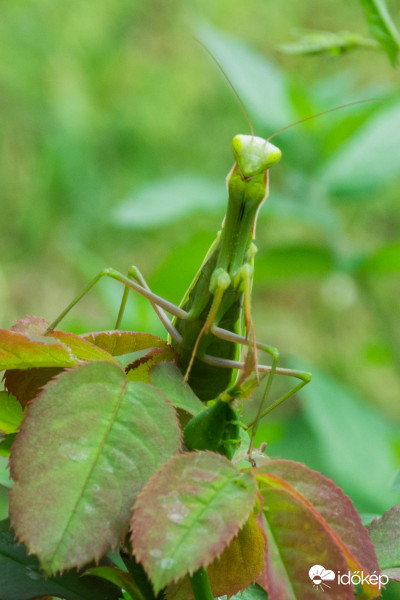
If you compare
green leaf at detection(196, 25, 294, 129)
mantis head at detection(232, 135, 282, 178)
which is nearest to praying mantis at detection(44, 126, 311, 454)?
mantis head at detection(232, 135, 282, 178)

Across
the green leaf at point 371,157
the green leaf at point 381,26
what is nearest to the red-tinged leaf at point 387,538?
the green leaf at point 381,26

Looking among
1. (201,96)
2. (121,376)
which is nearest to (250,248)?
(121,376)

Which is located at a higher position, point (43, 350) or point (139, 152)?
point (43, 350)

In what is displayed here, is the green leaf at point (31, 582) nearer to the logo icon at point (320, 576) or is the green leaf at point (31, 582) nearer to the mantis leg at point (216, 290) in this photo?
the logo icon at point (320, 576)

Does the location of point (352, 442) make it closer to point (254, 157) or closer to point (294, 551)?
point (254, 157)

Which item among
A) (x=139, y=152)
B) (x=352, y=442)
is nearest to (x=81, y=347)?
(x=352, y=442)
